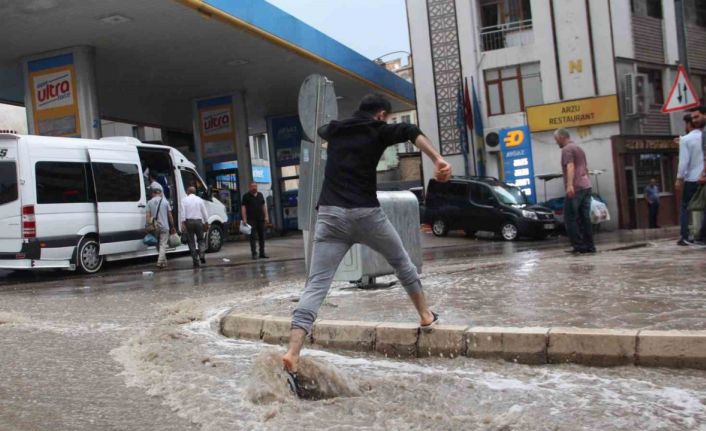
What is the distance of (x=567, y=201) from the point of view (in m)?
9.46

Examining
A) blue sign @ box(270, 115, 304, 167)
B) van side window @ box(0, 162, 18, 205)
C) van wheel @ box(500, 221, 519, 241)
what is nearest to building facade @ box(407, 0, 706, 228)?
van wheel @ box(500, 221, 519, 241)

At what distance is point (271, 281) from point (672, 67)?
2112 cm

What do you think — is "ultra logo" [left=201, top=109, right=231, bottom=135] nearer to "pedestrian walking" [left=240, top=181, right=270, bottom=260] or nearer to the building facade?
the building facade

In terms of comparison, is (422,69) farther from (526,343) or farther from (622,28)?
(526,343)

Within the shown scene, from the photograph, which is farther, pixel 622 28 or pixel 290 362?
pixel 622 28

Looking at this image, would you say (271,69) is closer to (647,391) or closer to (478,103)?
(478,103)

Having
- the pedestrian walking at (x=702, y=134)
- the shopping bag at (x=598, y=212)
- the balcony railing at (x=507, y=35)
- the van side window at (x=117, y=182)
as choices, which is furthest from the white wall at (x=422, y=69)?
the pedestrian walking at (x=702, y=134)

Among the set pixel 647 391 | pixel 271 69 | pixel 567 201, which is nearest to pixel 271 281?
pixel 567 201

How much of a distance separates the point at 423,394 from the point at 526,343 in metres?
1.03

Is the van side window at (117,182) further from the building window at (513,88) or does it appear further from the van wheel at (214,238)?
the building window at (513,88)

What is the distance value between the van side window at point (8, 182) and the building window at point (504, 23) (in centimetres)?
1814

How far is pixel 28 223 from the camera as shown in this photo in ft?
40.3

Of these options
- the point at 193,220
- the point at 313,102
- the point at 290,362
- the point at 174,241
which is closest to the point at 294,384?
the point at 290,362

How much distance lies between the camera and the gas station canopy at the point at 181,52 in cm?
1553
